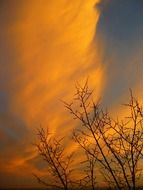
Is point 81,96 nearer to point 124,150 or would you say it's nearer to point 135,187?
point 124,150

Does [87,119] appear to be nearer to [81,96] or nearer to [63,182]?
[81,96]

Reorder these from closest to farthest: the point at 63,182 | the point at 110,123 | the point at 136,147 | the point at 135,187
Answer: the point at 135,187
the point at 136,147
the point at 110,123
the point at 63,182

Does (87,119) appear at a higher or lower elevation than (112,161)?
higher

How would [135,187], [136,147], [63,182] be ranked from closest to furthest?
[135,187] → [136,147] → [63,182]

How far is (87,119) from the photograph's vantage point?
946 cm

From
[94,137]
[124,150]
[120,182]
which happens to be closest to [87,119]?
[94,137]

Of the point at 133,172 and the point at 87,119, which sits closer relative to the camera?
the point at 133,172

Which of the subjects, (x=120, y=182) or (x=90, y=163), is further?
(x=90, y=163)

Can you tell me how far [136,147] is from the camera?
28.7ft

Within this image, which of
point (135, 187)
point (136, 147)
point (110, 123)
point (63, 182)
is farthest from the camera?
point (63, 182)

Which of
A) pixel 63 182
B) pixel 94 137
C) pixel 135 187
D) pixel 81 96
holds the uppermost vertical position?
pixel 81 96

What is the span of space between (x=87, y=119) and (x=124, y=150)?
1.26 meters

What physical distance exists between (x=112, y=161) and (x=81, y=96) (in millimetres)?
1976

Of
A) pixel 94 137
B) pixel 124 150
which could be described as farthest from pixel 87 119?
pixel 124 150
